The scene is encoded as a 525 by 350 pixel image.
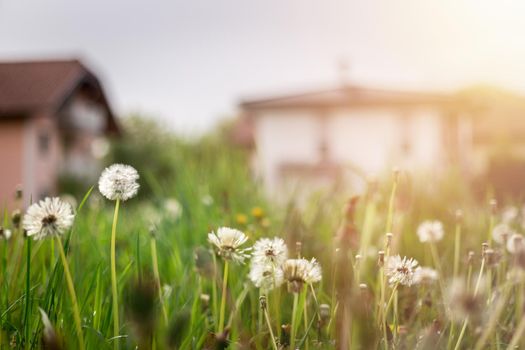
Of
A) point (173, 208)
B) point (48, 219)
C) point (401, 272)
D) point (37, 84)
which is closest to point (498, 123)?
point (37, 84)

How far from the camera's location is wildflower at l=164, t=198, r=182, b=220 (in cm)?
396

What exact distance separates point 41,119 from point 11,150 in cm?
167

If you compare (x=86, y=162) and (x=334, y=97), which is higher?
(x=334, y=97)

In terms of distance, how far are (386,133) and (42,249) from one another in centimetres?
2803

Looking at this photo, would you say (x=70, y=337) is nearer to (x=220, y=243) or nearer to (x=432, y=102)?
(x=220, y=243)

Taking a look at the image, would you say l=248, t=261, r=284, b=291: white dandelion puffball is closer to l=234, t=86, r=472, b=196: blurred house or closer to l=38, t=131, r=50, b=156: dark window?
l=234, t=86, r=472, b=196: blurred house

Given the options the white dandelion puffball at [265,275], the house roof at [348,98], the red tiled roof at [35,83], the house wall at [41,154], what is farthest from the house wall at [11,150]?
the white dandelion puffball at [265,275]

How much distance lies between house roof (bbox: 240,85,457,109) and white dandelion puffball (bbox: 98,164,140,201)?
88.9ft

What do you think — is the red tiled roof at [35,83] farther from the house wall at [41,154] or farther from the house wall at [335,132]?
the house wall at [335,132]

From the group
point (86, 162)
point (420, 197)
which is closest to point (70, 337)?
point (420, 197)

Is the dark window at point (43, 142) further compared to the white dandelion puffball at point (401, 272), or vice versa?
the dark window at point (43, 142)

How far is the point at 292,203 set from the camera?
131 inches

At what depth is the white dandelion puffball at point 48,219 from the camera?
1374 millimetres

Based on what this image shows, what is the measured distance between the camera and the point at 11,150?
2680 centimetres
